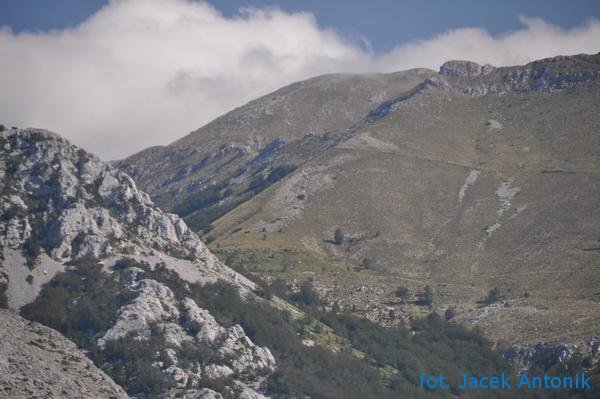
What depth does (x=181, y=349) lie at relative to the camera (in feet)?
506

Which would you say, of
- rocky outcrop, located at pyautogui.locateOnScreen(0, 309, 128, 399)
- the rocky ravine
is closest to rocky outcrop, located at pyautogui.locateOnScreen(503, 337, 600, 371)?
the rocky ravine

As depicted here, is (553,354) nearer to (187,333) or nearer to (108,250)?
(187,333)

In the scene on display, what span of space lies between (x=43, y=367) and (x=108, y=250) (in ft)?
177

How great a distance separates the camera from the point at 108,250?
567 ft

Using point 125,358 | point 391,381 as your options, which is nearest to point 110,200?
point 125,358

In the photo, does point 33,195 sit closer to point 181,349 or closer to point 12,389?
point 181,349

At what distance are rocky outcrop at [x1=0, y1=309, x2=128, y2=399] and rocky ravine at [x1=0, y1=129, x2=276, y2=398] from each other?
15.5 feet

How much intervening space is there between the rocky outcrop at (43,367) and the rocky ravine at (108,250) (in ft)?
15.5

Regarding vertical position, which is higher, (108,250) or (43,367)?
(108,250)

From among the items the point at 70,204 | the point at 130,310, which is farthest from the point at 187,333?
the point at 70,204

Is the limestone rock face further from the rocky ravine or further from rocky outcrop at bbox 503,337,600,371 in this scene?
rocky outcrop at bbox 503,337,600,371

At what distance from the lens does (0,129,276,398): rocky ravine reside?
152 metres

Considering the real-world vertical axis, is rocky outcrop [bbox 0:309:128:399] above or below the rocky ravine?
below

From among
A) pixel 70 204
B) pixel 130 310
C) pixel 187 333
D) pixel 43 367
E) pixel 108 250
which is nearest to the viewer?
pixel 43 367
